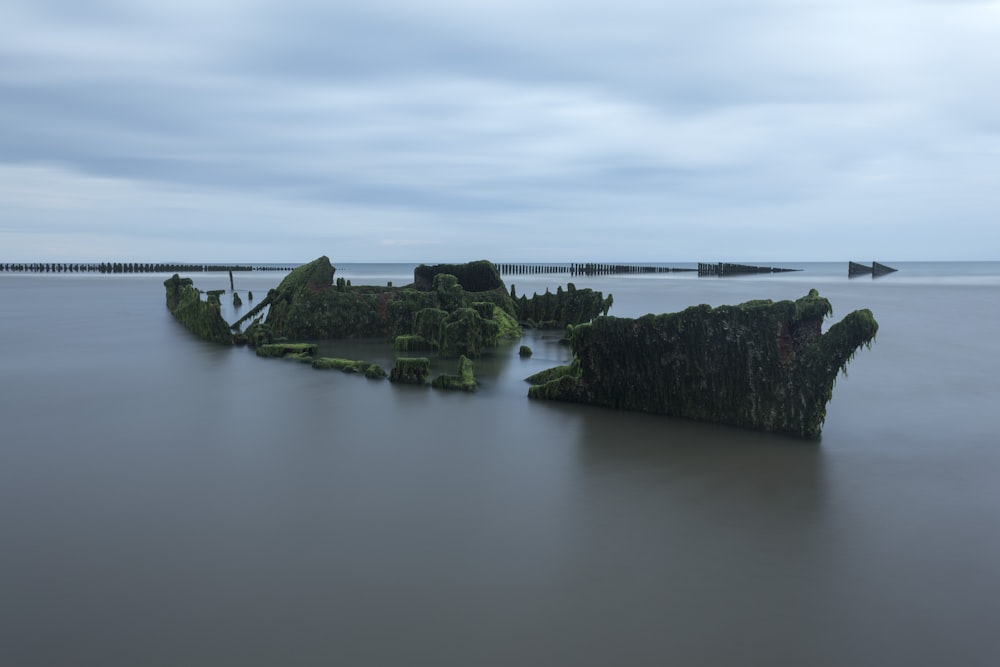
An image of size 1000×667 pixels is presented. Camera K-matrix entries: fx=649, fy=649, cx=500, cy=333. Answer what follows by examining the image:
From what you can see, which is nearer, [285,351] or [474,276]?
[285,351]

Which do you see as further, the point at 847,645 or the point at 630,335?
the point at 630,335

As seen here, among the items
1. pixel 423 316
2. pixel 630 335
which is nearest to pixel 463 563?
pixel 630 335

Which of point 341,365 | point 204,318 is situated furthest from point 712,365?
point 204,318

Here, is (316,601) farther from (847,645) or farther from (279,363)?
(279,363)

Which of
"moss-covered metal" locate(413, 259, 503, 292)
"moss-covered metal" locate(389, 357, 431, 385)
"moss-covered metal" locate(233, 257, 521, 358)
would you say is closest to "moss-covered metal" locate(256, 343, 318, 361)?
"moss-covered metal" locate(233, 257, 521, 358)

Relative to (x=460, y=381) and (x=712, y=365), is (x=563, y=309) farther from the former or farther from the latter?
(x=712, y=365)

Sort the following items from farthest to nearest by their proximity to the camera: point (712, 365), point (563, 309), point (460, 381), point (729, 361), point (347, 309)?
1. point (563, 309)
2. point (347, 309)
3. point (460, 381)
4. point (712, 365)
5. point (729, 361)

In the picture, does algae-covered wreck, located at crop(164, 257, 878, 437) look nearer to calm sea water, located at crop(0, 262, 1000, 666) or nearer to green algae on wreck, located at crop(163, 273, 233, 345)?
calm sea water, located at crop(0, 262, 1000, 666)
